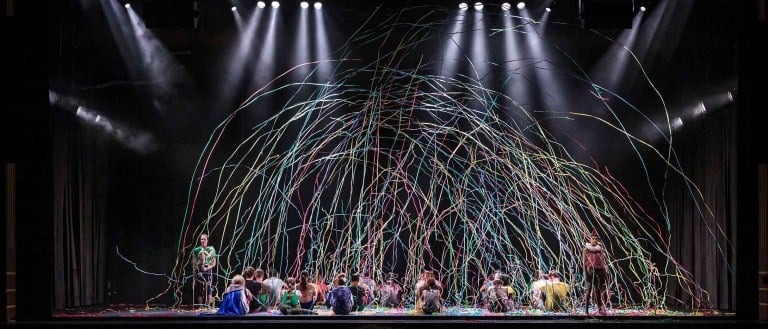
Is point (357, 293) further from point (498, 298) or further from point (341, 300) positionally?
point (498, 298)

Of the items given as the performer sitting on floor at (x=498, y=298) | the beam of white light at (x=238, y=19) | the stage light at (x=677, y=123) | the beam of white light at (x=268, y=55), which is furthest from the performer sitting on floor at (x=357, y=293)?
the stage light at (x=677, y=123)

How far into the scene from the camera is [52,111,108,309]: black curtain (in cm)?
995

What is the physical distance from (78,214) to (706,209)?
315 inches

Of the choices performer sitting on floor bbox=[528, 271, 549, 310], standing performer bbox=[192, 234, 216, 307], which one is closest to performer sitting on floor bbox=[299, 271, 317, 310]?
standing performer bbox=[192, 234, 216, 307]

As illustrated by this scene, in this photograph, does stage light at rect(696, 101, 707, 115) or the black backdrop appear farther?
stage light at rect(696, 101, 707, 115)

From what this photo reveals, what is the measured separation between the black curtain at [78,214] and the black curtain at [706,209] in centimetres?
766

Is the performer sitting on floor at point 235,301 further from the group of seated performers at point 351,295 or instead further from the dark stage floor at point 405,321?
the dark stage floor at point 405,321

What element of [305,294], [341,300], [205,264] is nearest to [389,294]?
[341,300]

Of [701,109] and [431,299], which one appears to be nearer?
[431,299]

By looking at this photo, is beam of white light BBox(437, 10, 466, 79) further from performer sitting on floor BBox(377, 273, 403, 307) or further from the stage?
the stage

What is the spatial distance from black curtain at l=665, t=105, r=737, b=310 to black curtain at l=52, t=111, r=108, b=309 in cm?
766

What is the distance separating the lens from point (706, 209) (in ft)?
33.8

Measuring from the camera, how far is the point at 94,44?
10609 mm

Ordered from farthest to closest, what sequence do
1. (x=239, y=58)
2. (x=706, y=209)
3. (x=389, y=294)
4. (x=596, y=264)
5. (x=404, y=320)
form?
(x=239, y=58), (x=706, y=209), (x=389, y=294), (x=596, y=264), (x=404, y=320)
